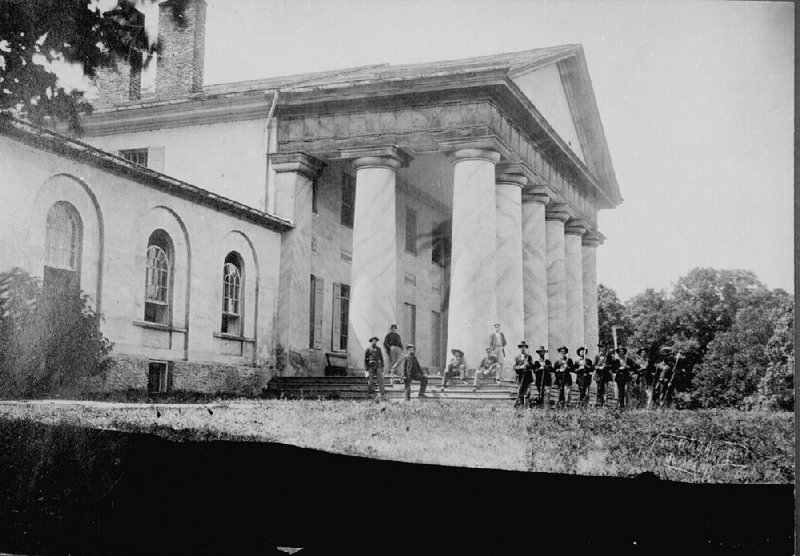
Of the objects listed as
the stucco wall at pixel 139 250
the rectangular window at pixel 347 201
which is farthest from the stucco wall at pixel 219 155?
the rectangular window at pixel 347 201

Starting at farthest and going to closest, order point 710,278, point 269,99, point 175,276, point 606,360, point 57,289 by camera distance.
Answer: point 269,99
point 175,276
point 606,360
point 57,289
point 710,278

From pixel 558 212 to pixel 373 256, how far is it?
20.8ft

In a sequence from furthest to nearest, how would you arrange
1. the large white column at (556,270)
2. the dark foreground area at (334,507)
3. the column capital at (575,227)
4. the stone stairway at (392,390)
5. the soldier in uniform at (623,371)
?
the column capital at (575,227) → the large white column at (556,270) → the stone stairway at (392,390) → the soldier in uniform at (623,371) → the dark foreground area at (334,507)

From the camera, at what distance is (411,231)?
16672 mm

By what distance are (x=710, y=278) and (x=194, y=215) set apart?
8.55 metres

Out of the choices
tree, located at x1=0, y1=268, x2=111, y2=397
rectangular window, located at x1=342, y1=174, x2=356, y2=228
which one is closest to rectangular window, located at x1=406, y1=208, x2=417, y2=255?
rectangular window, located at x1=342, y1=174, x2=356, y2=228

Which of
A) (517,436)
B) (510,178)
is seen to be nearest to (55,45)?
(517,436)

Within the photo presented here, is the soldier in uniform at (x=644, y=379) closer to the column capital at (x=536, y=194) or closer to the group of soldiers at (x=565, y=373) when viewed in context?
the group of soldiers at (x=565, y=373)

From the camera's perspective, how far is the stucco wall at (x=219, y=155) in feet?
46.8

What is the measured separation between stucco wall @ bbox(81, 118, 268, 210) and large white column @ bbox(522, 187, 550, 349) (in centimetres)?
611

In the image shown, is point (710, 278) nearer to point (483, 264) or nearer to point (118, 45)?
point (118, 45)

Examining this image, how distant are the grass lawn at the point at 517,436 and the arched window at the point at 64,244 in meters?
1.83

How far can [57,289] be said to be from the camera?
258 inches

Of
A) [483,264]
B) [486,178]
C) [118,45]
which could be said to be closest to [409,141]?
[486,178]
